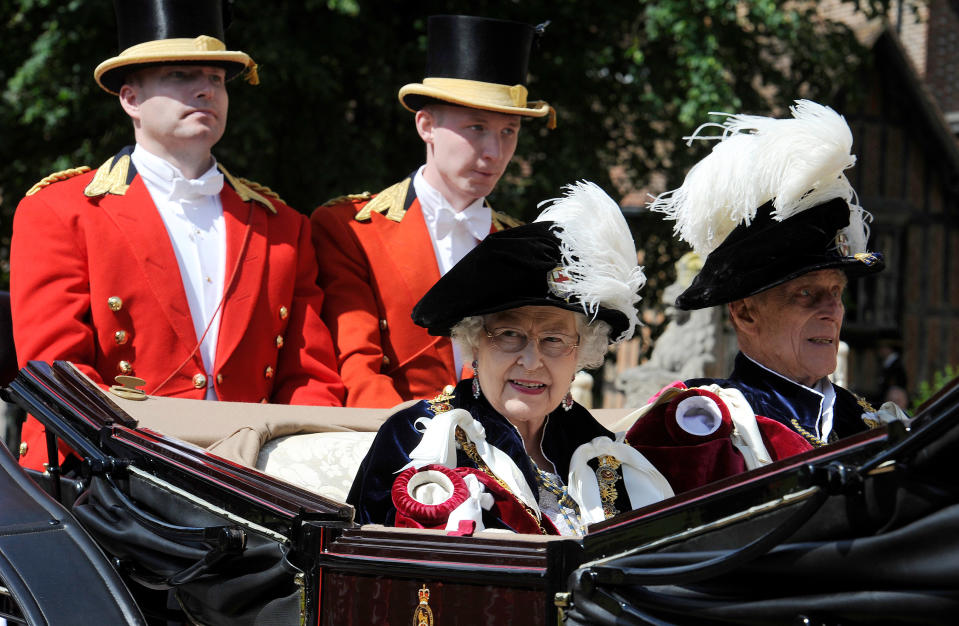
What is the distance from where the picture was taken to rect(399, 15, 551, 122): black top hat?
394 centimetres

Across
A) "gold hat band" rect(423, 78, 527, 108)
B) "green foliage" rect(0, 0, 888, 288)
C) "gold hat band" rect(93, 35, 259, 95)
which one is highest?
"green foliage" rect(0, 0, 888, 288)

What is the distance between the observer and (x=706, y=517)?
1.90 metres

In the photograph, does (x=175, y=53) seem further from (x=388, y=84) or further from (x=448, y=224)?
(x=388, y=84)

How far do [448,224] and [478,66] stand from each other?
1.82 feet

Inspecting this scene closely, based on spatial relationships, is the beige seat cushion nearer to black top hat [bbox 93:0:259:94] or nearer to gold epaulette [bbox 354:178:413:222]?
gold epaulette [bbox 354:178:413:222]

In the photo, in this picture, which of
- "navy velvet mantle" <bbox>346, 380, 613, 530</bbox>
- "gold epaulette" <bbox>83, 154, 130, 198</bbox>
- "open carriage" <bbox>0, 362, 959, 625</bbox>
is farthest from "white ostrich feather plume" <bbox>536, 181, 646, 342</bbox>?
"gold epaulette" <bbox>83, 154, 130, 198</bbox>

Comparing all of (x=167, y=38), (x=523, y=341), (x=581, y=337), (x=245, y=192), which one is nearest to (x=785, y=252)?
(x=581, y=337)

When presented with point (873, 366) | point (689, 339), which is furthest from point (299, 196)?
point (873, 366)

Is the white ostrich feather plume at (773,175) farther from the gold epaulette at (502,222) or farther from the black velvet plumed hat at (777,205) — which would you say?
the gold epaulette at (502,222)

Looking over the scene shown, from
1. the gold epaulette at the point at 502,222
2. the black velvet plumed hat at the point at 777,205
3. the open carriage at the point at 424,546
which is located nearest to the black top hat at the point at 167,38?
the gold epaulette at the point at 502,222

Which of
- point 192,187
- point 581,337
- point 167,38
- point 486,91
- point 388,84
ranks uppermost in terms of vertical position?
point 388,84

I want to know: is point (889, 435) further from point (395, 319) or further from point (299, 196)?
point (299, 196)

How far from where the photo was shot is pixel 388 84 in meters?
8.73

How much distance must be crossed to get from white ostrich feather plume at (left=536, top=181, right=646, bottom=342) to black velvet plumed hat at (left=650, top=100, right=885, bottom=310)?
350 millimetres
